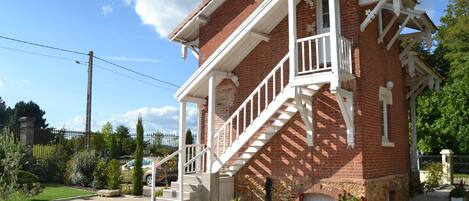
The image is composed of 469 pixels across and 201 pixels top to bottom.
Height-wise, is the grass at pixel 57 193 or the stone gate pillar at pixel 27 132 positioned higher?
the stone gate pillar at pixel 27 132

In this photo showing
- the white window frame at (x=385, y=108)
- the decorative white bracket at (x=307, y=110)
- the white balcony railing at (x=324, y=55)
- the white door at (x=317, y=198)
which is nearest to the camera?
the white balcony railing at (x=324, y=55)

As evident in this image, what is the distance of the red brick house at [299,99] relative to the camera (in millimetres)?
10094

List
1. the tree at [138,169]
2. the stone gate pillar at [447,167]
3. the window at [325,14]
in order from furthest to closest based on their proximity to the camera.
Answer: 1. the stone gate pillar at [447,167]
2. the tree at [138,169]
3. the window at [325,14]

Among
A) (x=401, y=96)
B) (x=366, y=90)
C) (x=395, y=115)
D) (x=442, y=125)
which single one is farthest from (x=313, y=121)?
(x=442, y=125)

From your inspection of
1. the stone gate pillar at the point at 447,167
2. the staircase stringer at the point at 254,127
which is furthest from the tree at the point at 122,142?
the stone gate pillar at the point at 447,167

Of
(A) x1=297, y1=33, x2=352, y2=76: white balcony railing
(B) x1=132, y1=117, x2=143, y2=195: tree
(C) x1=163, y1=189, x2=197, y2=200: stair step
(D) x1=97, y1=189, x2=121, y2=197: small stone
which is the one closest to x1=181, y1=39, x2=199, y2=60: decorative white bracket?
(A) x1=297, y1=33, x2=352, y2=76: white balcony railing

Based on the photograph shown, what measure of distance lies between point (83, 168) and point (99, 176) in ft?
3.32

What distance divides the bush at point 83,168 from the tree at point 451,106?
1812cm

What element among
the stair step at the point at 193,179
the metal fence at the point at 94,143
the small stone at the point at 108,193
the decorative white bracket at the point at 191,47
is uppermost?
the decorative white bracket at the point at 191,47

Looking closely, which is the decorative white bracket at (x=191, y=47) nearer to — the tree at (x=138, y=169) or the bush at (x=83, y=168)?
the tree at (x=138, y=169)

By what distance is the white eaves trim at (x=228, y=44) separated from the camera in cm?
1068

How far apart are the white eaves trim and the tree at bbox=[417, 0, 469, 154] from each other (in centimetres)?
1862

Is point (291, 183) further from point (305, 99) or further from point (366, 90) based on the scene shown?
point (366, 90)

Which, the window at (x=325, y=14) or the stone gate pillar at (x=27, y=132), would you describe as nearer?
the window at (x=325, y=14)
